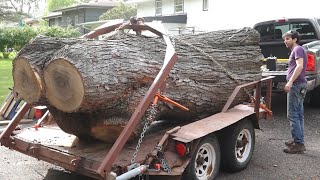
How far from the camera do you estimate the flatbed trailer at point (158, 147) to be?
404 centimetres

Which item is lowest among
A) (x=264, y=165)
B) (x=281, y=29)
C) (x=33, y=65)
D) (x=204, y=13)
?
(x=264, y=165)

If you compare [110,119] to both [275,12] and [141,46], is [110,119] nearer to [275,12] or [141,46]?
[141,46]

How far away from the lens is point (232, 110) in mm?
5695

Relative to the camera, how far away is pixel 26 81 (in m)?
4.52

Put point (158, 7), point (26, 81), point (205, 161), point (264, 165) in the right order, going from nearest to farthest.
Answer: point (26, 81)
point (205, 161)
point (264, 165)
point (158, 7)

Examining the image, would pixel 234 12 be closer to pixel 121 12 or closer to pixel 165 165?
pixel 121 12

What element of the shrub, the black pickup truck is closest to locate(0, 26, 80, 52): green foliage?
the shrub

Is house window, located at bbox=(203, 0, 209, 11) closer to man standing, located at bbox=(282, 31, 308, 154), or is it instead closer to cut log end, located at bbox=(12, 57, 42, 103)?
man standing, located at bbox=(282, 31, 308, 154)

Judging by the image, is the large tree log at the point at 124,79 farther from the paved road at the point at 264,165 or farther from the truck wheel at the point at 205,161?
the paved road at the point at 264,165

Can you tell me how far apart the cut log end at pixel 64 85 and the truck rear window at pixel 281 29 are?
6.16 meters

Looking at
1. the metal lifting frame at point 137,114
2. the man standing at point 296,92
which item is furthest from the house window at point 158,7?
the metal lifting frame at point 137,114

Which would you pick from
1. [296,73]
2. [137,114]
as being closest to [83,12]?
[296,73]

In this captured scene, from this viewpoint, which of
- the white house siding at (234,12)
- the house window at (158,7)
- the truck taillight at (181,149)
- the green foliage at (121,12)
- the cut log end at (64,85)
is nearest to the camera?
the cut log end at (64,85)

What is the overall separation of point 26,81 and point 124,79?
3.62 ft
